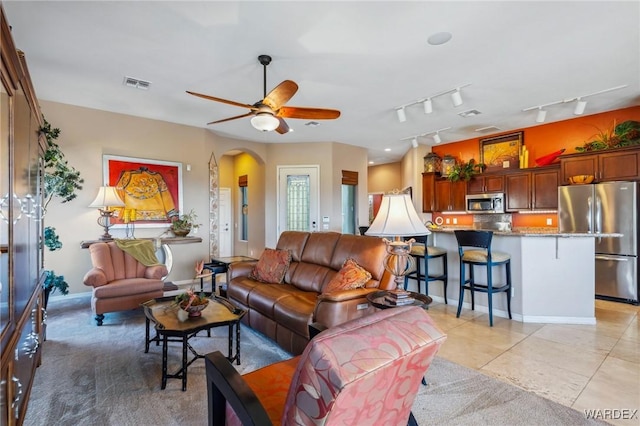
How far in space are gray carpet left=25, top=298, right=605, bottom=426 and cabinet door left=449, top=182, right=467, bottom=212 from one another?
4665 millimetres

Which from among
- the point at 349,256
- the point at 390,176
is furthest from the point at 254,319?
the point at 390,176

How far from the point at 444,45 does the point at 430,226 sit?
2518 mm

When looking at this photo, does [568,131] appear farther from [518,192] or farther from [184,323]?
[184,323]

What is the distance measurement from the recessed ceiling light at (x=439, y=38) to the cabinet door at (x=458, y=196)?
4.19 m

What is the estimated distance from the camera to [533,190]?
18.2 ft

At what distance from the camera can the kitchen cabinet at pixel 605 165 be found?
436 centimetres

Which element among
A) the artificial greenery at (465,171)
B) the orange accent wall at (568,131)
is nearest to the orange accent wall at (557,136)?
the orange accent wall at (568,131)

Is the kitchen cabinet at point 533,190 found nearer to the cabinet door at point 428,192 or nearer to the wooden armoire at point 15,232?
the cabinet door at point 428,192

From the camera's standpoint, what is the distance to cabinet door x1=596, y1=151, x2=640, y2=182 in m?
4.34

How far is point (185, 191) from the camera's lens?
5.54 metres

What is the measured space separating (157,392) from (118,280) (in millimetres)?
2119

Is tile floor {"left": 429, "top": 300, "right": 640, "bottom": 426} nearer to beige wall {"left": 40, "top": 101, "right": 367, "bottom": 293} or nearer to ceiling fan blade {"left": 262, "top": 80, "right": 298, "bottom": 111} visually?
ceiling fan blade {"left": 262, "top": 80, "right": 298, "bottom": 111}

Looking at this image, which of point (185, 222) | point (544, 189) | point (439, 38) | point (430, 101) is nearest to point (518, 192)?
point (544, 189)

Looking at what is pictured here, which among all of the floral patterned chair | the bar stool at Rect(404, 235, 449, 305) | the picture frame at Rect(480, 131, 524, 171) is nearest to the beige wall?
the picture frame at Rect(480, 131, 524, 171)
